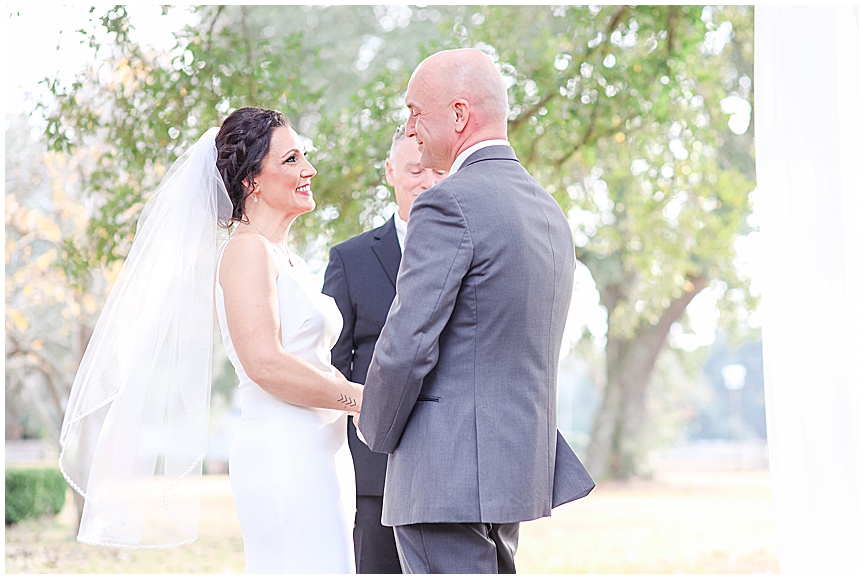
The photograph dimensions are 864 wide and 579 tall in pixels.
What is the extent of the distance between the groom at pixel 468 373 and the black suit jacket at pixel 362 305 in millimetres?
890

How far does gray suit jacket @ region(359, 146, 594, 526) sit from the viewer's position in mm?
2129

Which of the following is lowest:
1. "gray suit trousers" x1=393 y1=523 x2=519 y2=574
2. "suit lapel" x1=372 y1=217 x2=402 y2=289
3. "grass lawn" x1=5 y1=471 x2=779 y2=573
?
"grass lawn" x1=5 y1=471 x2=779 y2=573

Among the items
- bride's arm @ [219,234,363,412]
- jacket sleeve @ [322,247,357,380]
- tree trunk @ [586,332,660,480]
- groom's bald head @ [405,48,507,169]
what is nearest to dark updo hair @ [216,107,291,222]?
bride's arm @ [219,234,363,412]

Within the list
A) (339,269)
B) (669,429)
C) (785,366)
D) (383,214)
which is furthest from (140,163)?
(669,429)

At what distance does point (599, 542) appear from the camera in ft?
41.8

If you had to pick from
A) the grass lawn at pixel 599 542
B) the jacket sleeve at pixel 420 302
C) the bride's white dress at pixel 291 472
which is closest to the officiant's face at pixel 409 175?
the bride's white dress at pixel 291 472

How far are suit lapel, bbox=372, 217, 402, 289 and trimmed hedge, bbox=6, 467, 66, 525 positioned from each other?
391 inches

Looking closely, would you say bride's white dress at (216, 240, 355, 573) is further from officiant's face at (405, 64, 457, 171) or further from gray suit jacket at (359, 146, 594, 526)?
officiant's face at (405, 64, 457, 171)

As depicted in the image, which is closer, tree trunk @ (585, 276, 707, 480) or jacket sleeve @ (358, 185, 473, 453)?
jacket sleeve @ (358, 185, 473, 453)

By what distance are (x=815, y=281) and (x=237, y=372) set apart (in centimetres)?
172

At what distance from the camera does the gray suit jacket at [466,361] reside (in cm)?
213

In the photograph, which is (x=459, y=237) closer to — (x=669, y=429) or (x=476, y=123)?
(x=476, y=123)

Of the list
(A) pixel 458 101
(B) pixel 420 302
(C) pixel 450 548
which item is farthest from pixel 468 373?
(A) pixel 458 101

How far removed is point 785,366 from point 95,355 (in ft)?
6.75
